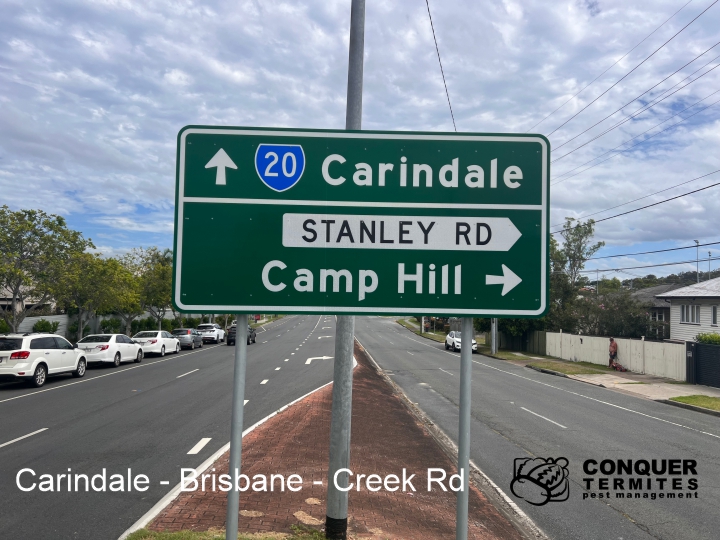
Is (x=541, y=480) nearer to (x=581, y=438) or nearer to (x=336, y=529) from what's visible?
(x=581, y=438)

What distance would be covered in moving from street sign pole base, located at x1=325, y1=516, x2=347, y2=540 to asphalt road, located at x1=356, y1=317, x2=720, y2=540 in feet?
9.40

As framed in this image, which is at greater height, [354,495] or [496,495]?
[354,495]

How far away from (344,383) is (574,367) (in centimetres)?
2881

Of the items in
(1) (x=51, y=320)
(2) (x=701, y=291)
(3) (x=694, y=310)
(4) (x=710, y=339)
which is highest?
(2) (x=701, y=291)

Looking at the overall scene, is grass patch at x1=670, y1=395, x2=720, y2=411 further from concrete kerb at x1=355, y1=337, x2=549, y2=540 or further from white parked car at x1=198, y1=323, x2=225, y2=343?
white parked car at x1=198, y1=323, x2=225, y2=343

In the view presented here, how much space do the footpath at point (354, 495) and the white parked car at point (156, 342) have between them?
20.7 metres

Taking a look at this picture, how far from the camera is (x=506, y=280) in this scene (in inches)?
142

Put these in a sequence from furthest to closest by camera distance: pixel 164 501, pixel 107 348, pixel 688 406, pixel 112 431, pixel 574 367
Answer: pixel 574 367 → pixel 107 348 → pixel 688 406 → pixel 112 431 → pixel 164 501

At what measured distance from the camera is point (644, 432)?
13.4m

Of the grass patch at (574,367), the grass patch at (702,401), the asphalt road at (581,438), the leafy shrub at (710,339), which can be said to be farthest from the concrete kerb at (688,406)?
the grass patch at (574,367)

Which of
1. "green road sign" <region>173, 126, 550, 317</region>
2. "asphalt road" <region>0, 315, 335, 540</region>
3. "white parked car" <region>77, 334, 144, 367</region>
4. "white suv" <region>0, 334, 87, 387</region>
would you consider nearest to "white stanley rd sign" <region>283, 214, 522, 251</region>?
"green road sign" <region>173, 126, 550, 317</region>

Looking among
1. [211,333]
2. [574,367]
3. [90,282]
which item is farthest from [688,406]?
[211,333]

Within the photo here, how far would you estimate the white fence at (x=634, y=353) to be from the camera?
25688 mm

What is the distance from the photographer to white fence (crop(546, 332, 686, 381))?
25.7 metres
